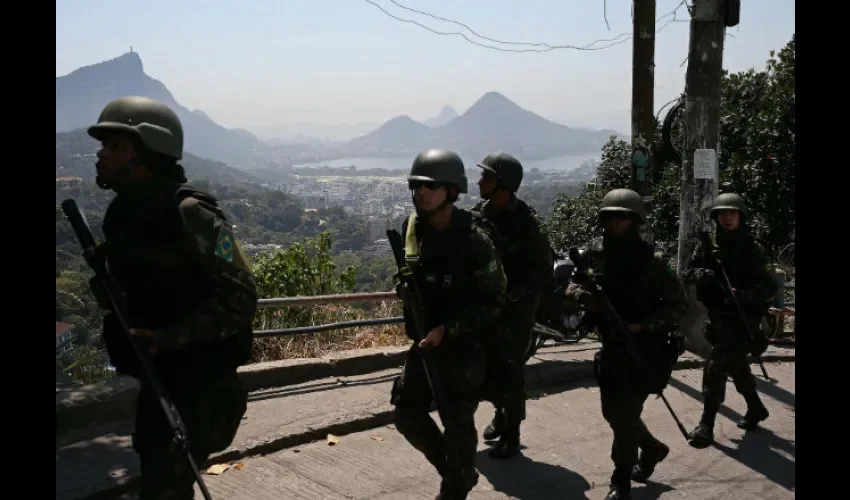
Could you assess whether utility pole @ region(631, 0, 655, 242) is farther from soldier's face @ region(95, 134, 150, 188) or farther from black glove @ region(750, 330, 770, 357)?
soldier's face @ region(95, 134, 150, 188)

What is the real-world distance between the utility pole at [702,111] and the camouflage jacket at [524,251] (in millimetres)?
2982

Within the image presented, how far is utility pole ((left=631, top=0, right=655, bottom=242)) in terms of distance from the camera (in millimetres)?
8367

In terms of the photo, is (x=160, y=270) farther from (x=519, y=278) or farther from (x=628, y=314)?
(x=519, y=278)

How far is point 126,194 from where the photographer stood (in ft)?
10.9

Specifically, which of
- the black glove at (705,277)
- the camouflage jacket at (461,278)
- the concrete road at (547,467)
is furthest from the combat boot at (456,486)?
the black glove at (705,277)

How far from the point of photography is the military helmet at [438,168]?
4348 millimetres

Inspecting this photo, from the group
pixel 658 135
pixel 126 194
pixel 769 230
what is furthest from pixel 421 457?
pixel 658 135

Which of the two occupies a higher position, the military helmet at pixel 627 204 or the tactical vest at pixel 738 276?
the military helmet at pixel 627 204

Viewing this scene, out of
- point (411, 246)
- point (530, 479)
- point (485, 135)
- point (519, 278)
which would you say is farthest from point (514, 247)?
point (485, 135)

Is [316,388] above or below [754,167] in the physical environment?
below

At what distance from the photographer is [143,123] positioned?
330 centimetres

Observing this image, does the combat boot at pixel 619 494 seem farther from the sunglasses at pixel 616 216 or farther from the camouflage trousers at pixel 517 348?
the sunglasses at pixel 616 216

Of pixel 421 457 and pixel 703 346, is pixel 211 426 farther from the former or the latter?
pixel 703 346

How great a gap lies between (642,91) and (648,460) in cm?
443
